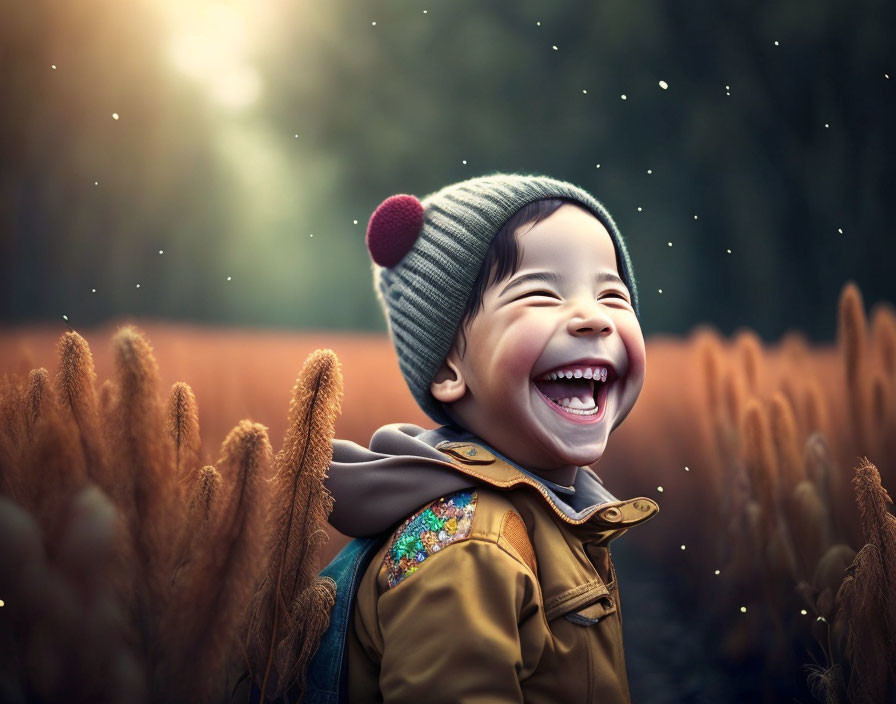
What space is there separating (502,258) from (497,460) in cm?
26

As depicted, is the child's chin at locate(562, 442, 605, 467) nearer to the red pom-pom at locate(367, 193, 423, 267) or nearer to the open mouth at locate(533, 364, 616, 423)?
the open mouth at locate(533, 364, 616, 423)

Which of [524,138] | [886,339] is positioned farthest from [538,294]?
[886,339]

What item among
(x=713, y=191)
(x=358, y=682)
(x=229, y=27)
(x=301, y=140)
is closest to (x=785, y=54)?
(x=713, y=191)

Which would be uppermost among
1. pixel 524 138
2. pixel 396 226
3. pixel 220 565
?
pixel 524 138

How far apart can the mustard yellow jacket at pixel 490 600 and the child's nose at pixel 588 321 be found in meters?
0.19

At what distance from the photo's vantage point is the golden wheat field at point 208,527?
96 cm

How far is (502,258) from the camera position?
1089 millimetres

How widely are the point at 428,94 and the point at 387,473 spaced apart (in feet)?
3.35

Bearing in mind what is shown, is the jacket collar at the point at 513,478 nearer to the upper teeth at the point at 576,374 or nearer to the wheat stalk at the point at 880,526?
the upper teeth at the point at 576,374

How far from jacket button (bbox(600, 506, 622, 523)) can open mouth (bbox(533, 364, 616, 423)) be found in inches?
4.6

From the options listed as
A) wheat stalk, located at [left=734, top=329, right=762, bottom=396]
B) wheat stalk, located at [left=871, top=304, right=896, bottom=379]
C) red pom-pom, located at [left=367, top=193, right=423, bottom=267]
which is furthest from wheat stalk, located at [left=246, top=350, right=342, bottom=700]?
wheat stalk, located at [left=871, top=304, right=896, bottom=379]

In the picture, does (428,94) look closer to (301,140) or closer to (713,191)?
(301,140)

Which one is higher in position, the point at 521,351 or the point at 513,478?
the point at 521,351

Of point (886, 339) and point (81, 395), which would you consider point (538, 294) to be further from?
point (886, 339)
